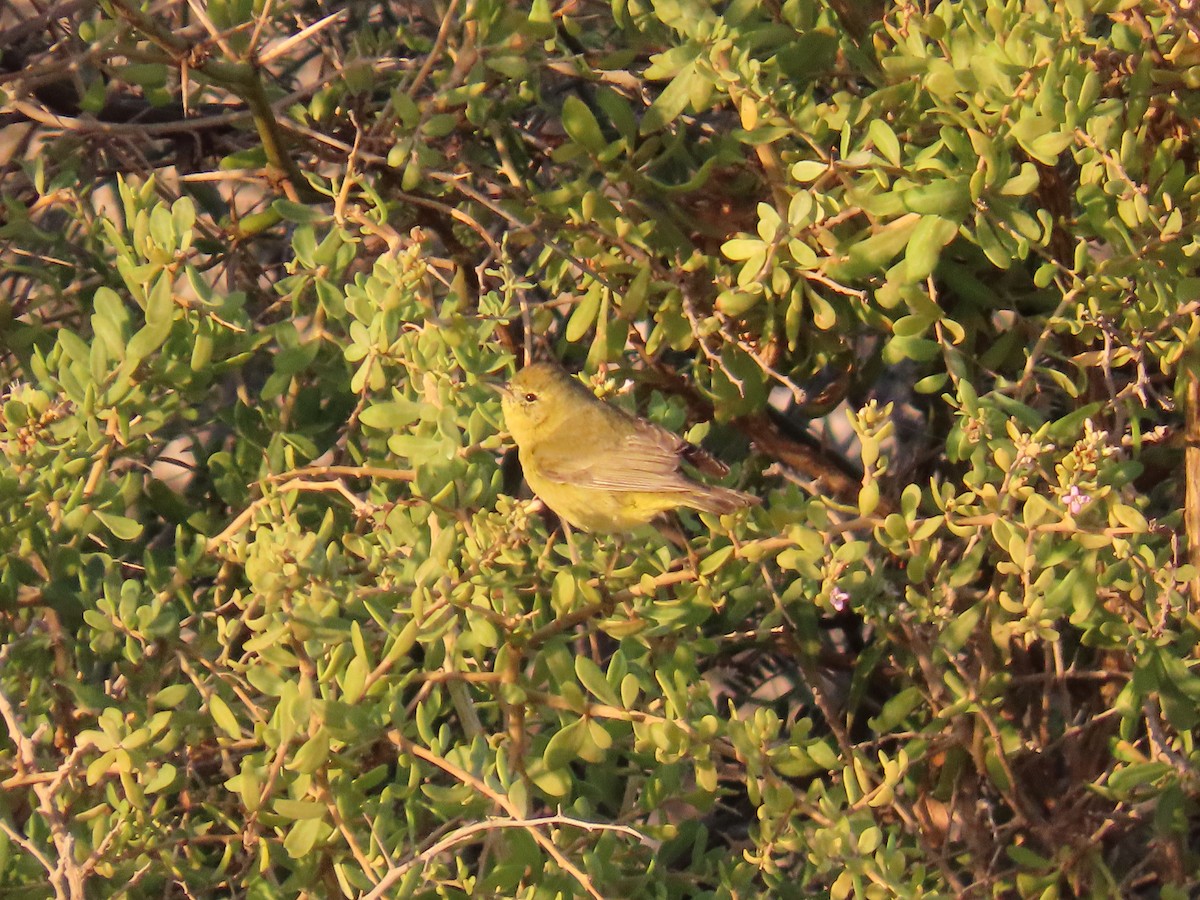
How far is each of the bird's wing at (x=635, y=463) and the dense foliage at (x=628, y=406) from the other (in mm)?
153

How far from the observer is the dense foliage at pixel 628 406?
242cm

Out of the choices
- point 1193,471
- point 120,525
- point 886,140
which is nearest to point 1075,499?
point 886,140

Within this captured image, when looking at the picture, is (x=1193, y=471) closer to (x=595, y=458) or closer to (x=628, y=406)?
(x=628, y=406)

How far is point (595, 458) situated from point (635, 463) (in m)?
0.21

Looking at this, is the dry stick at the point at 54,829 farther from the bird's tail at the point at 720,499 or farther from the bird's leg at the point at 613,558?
the bird's tail at the point at 720,499

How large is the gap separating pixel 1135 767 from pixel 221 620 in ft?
5.53

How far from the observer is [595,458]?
145 inches

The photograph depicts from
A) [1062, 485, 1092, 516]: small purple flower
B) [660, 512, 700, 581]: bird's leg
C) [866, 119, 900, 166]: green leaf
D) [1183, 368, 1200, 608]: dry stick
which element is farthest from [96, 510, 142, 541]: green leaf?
[1183, 368, 1200, 608]: dry stick

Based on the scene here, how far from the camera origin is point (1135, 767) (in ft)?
9.32

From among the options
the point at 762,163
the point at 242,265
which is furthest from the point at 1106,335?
the point at 242,265

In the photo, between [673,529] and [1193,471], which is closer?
[1193,471]

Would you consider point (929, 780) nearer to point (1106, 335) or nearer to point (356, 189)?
point (1106, 335)

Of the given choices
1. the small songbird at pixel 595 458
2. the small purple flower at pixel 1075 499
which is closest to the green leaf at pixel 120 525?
the small songbird at pixel 595 458

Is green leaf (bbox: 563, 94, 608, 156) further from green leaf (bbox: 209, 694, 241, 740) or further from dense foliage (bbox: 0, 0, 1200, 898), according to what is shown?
green leaf (bbox: 209, 694, 241, 740)
